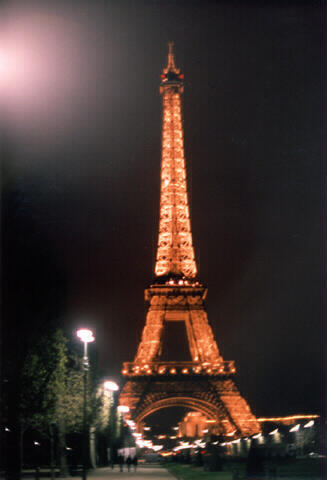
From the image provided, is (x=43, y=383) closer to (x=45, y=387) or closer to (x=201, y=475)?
(x=45, y=387)

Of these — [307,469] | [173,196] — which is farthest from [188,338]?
[307,469]

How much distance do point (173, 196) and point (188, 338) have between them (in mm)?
18807

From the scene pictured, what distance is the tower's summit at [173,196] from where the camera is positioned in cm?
9988

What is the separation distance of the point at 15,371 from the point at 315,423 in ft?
54.4

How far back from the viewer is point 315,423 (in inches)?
1380

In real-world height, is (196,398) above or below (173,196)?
below

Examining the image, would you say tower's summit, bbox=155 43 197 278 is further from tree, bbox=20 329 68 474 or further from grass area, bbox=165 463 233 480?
tree, bbox=20 329 68 474

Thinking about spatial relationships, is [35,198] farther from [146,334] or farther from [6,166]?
[146,334]

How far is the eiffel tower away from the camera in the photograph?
315 feet

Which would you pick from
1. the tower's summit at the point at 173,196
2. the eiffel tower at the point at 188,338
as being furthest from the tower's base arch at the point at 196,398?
the tower's summit at the point at 173,196

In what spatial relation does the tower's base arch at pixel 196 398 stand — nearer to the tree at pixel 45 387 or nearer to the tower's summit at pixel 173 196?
the tower's summit at pixel 173 196

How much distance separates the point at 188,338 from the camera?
101250 millimetres

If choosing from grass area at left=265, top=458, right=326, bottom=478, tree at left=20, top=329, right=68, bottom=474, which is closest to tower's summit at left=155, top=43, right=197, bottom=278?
tree at left=20, top=329, right=68, bottom=474

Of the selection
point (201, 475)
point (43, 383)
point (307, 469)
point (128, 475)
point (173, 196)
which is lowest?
point (128, 475)
